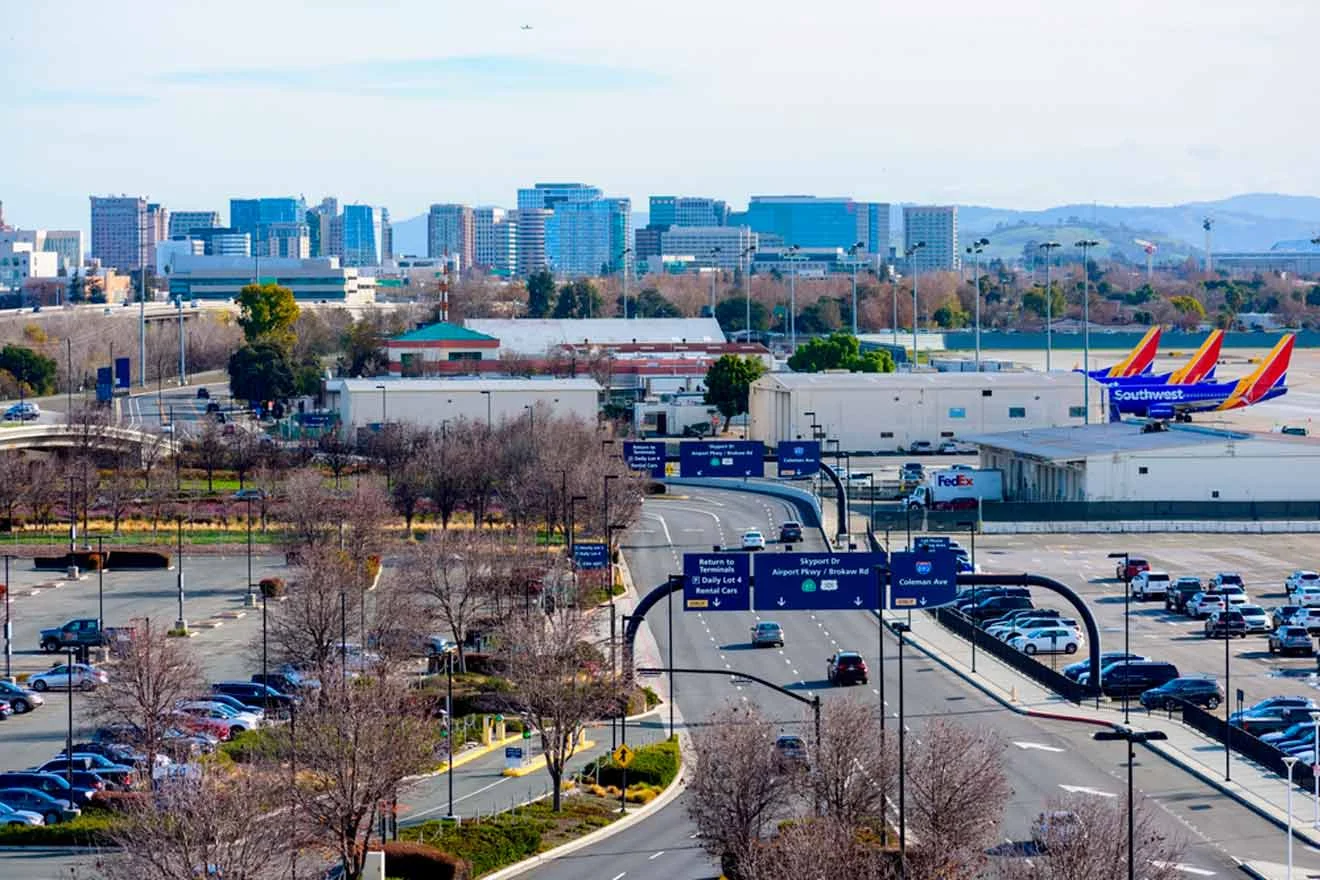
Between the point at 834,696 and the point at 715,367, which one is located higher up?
the point at 715,367

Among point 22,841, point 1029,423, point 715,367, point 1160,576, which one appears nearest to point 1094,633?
point 1160,576

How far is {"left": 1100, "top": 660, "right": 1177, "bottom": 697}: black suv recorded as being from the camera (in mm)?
46531

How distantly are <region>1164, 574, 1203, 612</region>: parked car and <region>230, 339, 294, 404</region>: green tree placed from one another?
2579 inches

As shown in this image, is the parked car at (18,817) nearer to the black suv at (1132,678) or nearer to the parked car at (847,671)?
the parked car at (847,671)

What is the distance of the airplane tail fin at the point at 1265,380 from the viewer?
347ft

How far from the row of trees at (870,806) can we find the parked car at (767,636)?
18.9m

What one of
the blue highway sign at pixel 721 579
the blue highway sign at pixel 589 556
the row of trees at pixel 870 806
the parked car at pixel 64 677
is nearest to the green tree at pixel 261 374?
the blue highway sign at pixel 589 556

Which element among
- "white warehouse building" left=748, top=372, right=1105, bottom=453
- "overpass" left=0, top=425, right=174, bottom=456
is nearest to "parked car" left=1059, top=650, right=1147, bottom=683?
"white warehouse building" left=748, top=372, right=1105, bottom=453

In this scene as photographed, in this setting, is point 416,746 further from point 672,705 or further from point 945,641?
point 945,641

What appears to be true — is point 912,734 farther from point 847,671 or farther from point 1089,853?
point 1089,853

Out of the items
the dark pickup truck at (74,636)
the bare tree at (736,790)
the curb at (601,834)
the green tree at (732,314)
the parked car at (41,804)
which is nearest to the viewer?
the bare tree at (736,790)

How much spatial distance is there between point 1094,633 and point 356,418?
57.9m

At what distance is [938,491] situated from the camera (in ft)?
266

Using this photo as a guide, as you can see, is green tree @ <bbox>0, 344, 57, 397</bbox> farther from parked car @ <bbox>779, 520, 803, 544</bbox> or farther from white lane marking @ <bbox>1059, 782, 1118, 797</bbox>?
white lane marking @ <bbox>1059, 782, 1118, 797</bbox>
